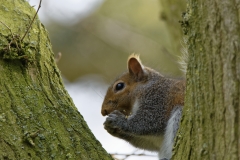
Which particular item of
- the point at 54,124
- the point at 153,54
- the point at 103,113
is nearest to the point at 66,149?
the point at 54,124

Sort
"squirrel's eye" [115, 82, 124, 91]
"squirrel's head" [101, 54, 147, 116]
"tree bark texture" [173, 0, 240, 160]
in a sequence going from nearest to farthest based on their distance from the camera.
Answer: "tree bark texture" [173, 0, 240, 160], "squirrel's head" [101, 54, 147, 116], "squirrel's eye" [115, 82, 124, 91]

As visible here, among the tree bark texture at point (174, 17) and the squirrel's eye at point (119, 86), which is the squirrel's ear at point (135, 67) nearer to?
the squirrel's eye at point (119, 86)

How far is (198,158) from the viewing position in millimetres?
2244

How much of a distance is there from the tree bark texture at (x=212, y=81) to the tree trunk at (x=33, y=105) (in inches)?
30.0

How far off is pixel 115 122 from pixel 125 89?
19.7 inches

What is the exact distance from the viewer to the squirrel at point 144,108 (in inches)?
155

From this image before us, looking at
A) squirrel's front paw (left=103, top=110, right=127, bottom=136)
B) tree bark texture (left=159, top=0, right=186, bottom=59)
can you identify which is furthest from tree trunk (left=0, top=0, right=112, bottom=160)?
tree bark texture (left=159, top=0, right=186, bottom=59)

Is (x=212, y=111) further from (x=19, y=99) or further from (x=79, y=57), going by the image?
(x=79, y=57)

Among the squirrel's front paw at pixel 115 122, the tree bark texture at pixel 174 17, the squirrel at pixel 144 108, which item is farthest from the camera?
the tree bark texture at pixel 174 17

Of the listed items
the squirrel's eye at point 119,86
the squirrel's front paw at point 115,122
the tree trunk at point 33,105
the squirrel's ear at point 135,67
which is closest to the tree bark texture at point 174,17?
the squirrel's ear at point 135,67

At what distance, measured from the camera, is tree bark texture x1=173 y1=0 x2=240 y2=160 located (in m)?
2.09

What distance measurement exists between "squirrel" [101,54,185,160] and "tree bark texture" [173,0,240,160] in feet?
4.62

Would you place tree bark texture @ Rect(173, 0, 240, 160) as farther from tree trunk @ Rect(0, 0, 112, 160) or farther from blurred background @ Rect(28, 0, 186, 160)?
blurred background @ Rect(28, 0, 186, 160)

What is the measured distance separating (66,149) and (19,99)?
40 cm
